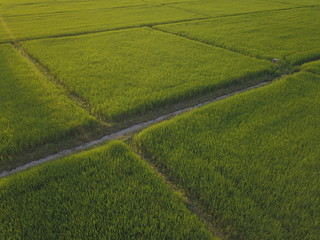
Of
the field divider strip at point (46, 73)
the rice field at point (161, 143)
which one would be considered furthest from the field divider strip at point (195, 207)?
the field divider strip at point (46, 73)

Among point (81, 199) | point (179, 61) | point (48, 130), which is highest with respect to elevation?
point (179, 61)

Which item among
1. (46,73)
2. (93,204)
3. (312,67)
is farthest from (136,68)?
(312,67)

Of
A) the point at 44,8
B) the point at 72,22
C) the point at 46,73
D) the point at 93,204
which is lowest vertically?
the point at 93,204

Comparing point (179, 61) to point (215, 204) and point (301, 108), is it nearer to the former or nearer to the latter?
point (301, 108)

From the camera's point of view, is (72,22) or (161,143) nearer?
(161,143)

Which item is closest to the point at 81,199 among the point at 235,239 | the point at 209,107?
the point at 235,239

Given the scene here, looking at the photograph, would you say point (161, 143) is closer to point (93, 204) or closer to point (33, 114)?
point (93, 204)

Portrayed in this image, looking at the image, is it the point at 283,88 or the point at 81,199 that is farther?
the point at 283,88

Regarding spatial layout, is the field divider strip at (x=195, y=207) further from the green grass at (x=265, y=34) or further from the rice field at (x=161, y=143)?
the green grass at (x=265, y=34)
